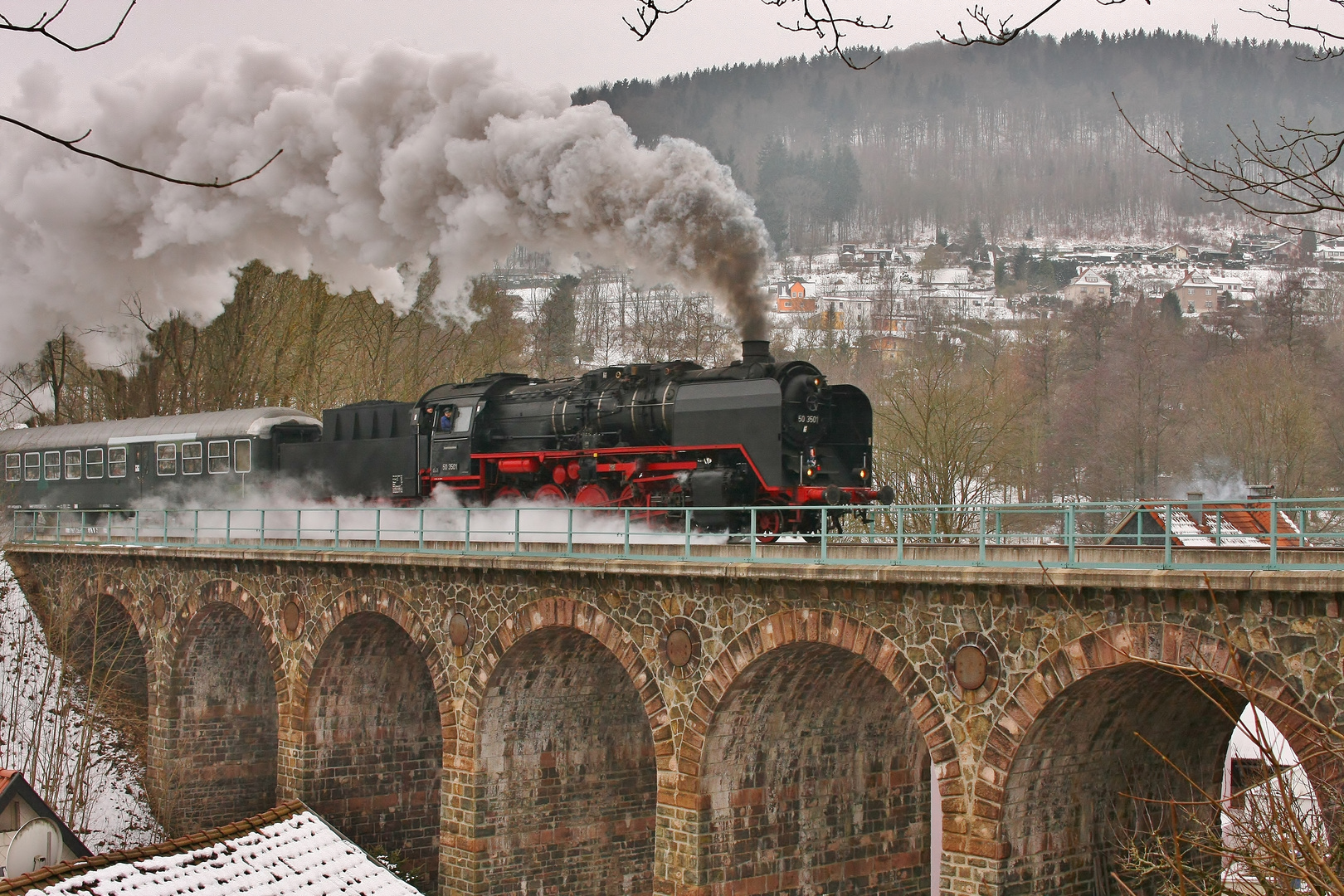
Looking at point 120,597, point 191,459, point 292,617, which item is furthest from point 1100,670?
point 191,459

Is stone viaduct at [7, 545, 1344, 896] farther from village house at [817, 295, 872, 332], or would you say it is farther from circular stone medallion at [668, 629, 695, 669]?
village house at [817, 295, 872, 332]

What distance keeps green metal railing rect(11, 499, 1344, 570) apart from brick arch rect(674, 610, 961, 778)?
2.26ft

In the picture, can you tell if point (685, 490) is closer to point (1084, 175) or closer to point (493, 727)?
point (493, 727)

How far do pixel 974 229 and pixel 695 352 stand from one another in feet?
280

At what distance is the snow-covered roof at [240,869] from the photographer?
56.4 feet

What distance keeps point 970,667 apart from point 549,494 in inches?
416

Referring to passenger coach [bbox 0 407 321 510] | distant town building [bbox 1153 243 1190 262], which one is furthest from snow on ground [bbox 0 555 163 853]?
distant town building [bbox 1153 243 1190 262]

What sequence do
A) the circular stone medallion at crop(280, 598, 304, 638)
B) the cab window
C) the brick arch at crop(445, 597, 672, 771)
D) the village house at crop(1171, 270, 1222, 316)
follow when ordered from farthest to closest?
the village house at crop(1171, 270, 1222, 316) < the cab window < the circular stone medallion at crop(280, 598, 304, 638) < the brick arch at crop(445, 597, 672, 771)

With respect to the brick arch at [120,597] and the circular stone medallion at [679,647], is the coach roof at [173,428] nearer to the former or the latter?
the brick arch at [120,597]

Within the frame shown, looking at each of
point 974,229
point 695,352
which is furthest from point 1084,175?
point 695,352

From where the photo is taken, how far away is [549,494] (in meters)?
22.4

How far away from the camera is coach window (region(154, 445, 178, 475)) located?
98.8 feet

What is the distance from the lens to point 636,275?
894 inches

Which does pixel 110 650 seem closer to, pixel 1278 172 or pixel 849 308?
pixel 1278 172
